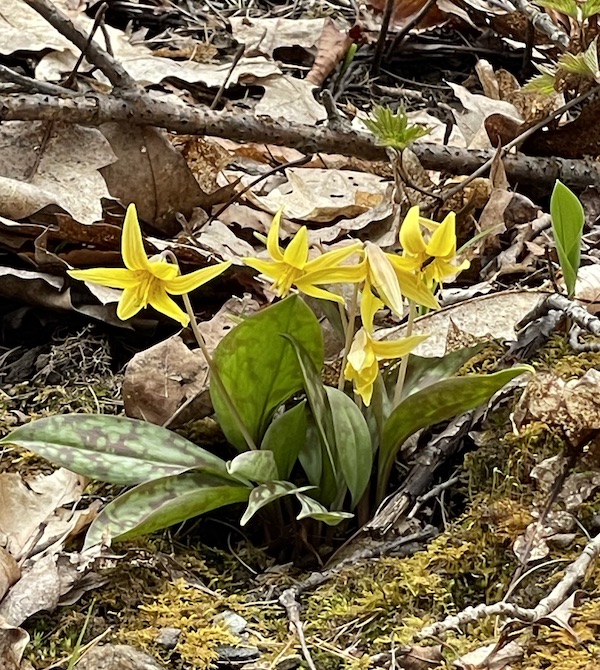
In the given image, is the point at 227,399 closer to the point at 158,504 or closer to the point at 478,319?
the point at 158,504

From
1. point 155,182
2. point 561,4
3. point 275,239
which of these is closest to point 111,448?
point 275,239

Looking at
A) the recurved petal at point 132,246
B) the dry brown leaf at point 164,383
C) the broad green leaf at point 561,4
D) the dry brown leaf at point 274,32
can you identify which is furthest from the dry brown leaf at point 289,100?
the recurved petal at point 132,246

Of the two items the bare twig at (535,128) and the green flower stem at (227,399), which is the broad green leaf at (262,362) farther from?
the bare twig at (535,128)

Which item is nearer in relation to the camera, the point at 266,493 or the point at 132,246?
the point at 132,246

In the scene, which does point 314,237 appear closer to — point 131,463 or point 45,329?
point 45,329

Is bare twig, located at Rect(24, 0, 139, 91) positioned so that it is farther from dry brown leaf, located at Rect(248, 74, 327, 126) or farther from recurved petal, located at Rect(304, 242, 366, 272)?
recurved petal, located at Rect(304, 242, 366, 272)

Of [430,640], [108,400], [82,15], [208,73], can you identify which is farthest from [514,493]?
[82,15]
